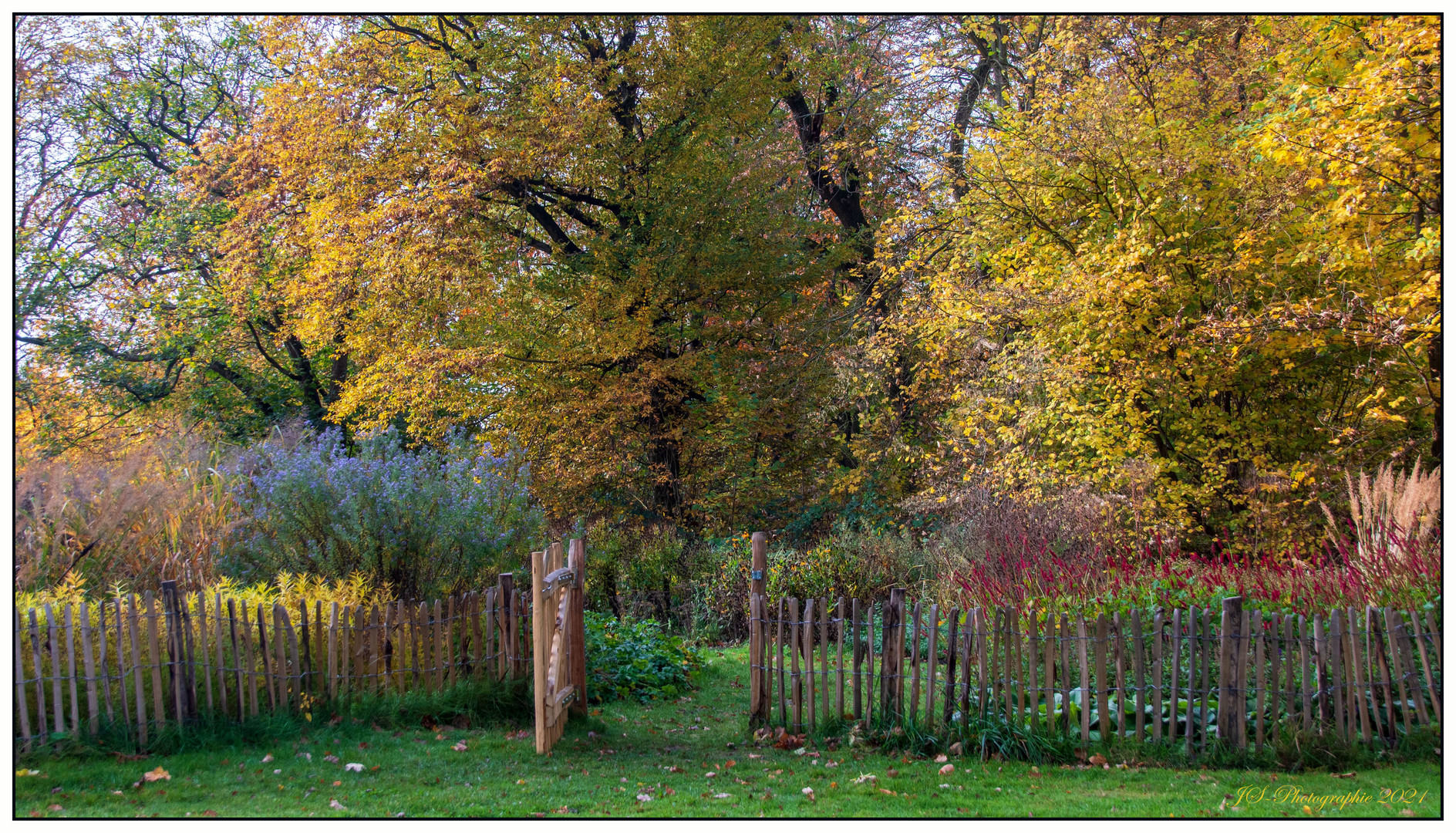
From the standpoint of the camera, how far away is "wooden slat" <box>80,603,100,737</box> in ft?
16.0

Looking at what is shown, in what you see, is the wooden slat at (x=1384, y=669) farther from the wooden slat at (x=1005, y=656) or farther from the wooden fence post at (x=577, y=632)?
the wooden fence post at (x=577, y=632)

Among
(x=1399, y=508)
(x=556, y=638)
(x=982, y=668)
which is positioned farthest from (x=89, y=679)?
(x=1399, y=508)

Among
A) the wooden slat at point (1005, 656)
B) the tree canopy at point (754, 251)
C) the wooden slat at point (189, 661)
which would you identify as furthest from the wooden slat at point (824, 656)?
the tree canopy at point (754, 251)

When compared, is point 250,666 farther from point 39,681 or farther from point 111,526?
point 111,526

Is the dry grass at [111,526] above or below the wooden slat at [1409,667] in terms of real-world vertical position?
above

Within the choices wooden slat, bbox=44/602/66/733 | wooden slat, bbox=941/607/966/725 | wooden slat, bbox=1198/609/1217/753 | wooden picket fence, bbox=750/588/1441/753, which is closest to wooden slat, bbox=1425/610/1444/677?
wooden picket fence, bbox=750/588/1441/753

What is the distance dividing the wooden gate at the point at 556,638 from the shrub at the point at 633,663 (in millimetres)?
1098

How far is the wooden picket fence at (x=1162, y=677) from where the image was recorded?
16.5 ft

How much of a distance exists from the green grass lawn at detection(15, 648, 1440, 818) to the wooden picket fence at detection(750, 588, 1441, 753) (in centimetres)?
31

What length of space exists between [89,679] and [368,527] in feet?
8.46

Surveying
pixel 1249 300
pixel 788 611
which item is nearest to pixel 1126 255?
pixel 1249 300

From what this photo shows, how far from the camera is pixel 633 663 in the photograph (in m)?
7.91

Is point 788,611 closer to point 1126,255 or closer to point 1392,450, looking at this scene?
point 1126,255

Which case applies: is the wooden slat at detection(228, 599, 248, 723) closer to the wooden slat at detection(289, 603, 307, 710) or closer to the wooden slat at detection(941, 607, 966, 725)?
the wooden slat at detection(289, 603, 307, 710)
